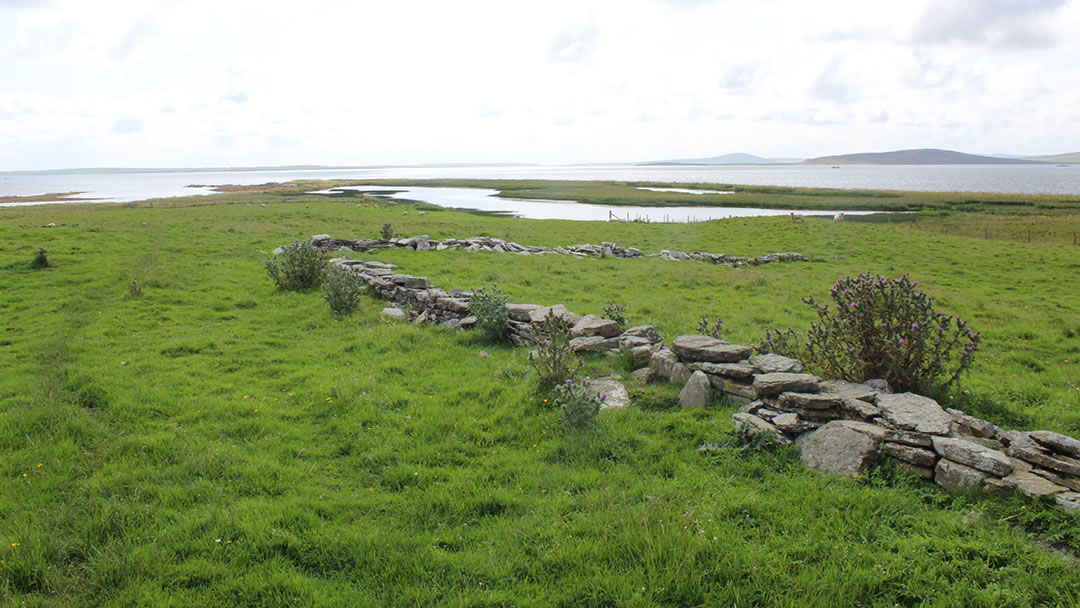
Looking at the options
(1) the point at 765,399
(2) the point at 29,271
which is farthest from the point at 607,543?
(2) the point at 29,271

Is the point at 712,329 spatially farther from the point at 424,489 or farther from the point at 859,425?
the point at 424,489

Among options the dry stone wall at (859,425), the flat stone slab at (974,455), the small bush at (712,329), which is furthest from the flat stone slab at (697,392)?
the flat stone slab at (974,455)

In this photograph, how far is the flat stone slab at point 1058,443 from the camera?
18.6 feet

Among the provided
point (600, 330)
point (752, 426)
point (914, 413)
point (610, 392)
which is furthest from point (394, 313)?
point (914, 413)

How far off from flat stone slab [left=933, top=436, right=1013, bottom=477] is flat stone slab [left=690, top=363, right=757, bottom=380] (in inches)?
99.3

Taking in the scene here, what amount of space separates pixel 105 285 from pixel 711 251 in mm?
26224

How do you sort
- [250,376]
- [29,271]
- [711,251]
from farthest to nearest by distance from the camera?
1. [711,251]
2. [29,271]
3. [250,376]

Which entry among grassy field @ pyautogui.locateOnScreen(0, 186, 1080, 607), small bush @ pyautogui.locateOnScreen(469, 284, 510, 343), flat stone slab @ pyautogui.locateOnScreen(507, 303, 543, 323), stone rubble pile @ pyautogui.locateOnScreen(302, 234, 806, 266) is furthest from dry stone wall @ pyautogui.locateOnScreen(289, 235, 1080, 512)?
stone rubble pile @ pyautogui.locateOnScreen(302, 234, 806, 266)

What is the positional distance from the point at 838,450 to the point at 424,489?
467cm

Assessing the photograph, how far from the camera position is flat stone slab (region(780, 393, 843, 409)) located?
6.90 m

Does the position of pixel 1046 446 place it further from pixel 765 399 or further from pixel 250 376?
pixel 250 376

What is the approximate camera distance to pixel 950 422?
6.22 meters

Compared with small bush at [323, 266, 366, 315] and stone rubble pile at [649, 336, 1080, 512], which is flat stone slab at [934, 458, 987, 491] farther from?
small bush at [323, 266, 366, 315]

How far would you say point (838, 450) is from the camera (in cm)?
618
